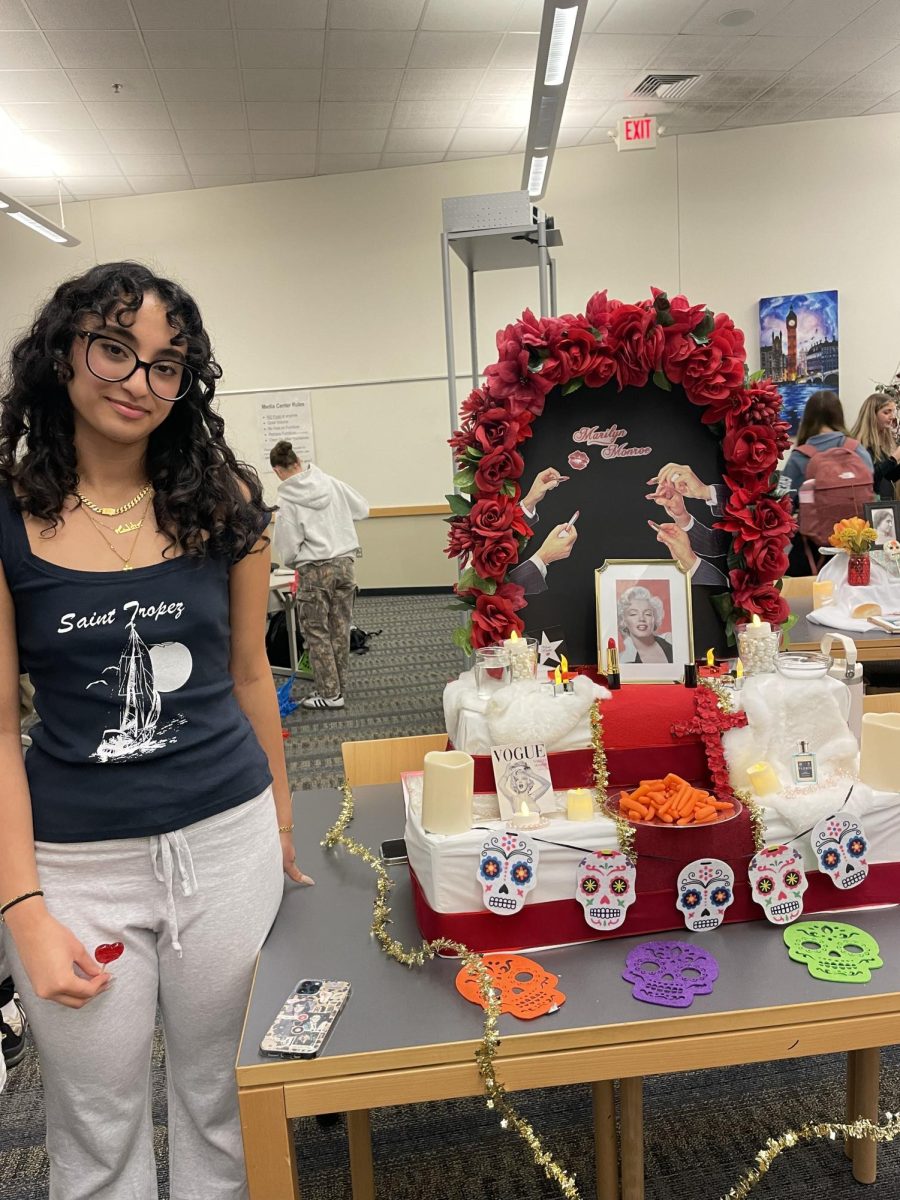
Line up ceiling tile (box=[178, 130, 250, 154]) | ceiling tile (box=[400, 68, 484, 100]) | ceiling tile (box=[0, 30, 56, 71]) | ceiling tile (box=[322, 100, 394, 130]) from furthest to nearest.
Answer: ceiling tile (box=[178, 130, 250, 154]) < ceiling tile (box=[322, 100, 394, 130]) < ceiling tile (box=[400, 68, 484, 100]) < ceiling tile (box=[0, 30, 56, 71])

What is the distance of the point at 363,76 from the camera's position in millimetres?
6086

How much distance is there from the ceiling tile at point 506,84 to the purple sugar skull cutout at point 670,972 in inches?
253

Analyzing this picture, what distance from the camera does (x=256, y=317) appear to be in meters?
8.63

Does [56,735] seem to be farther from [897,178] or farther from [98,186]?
[897,178]

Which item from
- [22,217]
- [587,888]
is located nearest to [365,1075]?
[587,888]

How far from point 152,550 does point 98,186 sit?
838 centimetres

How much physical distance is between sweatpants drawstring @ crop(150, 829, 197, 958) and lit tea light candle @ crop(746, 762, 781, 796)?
0.78 meters

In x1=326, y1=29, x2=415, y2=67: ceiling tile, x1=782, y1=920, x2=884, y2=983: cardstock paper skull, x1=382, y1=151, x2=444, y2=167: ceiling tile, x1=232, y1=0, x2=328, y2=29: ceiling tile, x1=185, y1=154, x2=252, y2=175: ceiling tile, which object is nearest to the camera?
x1=782, y1=920, x2=884, y2=983: cardstock paper skull

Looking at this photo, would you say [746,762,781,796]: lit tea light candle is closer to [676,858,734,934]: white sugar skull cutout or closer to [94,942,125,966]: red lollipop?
[676,858,734,934]: white sugar skull cutout

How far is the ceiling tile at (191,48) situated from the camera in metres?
5.29

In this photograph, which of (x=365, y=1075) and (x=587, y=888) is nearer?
(x=365, y=1075)

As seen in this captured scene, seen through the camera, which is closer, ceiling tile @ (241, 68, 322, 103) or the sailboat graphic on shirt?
the sailboat graphic on shirt

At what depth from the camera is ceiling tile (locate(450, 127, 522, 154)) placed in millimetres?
7469

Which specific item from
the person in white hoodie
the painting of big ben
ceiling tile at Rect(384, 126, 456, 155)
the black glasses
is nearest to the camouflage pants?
the person in white hoodie
